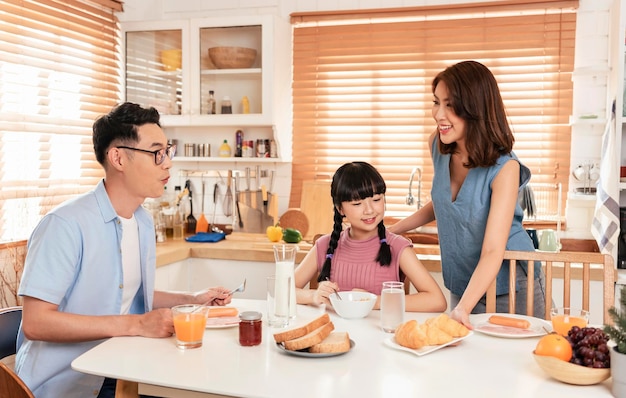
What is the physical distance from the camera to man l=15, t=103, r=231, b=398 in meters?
1.68

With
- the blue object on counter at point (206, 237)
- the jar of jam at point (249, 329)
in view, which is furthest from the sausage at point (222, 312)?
the blue object on counter at point (206, 237)

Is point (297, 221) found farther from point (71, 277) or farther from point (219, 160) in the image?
Answer: point (71, 277)

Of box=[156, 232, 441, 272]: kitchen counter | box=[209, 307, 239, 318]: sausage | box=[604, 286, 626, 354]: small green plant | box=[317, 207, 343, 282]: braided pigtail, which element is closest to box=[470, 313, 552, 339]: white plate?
box=[604, 286, 626, 354]: small green plant

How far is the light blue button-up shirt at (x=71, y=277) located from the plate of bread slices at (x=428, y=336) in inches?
31.8

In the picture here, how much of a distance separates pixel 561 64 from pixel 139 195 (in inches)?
96.6

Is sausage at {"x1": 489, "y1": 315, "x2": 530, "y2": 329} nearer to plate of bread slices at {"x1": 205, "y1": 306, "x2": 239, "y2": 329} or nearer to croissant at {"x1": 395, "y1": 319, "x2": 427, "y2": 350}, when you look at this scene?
croissant at {"x1": 395, "y1": 319, "x2": 427, "y2": 350}

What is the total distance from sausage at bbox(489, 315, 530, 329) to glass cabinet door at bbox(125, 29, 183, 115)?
2540 mm

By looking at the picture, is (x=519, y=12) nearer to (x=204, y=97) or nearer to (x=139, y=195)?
(x=204, y=97)

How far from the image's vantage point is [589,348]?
1.37 meters

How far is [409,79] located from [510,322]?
218cm

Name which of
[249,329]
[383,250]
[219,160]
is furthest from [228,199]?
[249,329]

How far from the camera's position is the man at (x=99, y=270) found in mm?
1679

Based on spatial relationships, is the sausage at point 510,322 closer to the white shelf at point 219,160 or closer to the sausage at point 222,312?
the sausage at point 222,312

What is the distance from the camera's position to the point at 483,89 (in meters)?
1.97
